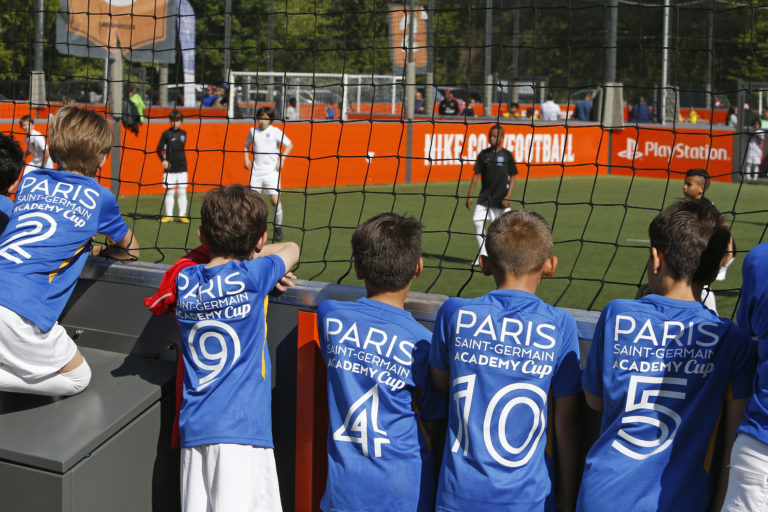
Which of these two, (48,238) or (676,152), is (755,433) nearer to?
(48,238)

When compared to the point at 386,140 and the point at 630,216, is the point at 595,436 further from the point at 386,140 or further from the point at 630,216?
the point at 386,140

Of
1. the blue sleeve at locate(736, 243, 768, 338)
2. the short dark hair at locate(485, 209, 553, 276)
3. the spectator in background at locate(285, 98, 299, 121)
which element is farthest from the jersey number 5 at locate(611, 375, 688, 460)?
the spectator in background at locate(285, 98, 299, 121)

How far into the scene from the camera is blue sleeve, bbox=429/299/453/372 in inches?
108

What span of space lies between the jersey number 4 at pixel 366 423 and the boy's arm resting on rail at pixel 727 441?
106 centimetres

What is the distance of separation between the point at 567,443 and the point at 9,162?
2.86 m

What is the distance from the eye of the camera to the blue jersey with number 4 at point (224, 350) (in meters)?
3.03

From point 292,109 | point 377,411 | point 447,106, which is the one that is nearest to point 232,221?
point 377,411

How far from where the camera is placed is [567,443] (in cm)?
272

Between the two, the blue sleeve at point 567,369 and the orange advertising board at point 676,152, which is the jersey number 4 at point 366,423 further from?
the orange advertising board at point 676,152

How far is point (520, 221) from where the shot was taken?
2758 millimetres

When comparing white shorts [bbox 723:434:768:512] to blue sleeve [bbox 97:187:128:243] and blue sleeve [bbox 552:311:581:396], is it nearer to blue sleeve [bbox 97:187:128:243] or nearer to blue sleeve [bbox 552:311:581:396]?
blue sleeve [bbox 552:311:581:396]

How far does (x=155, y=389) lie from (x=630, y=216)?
452 inches

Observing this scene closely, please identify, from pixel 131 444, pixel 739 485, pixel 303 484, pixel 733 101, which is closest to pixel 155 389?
pixel 131 444

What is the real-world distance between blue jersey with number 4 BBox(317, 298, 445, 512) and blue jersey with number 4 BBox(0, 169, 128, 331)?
1209mm
